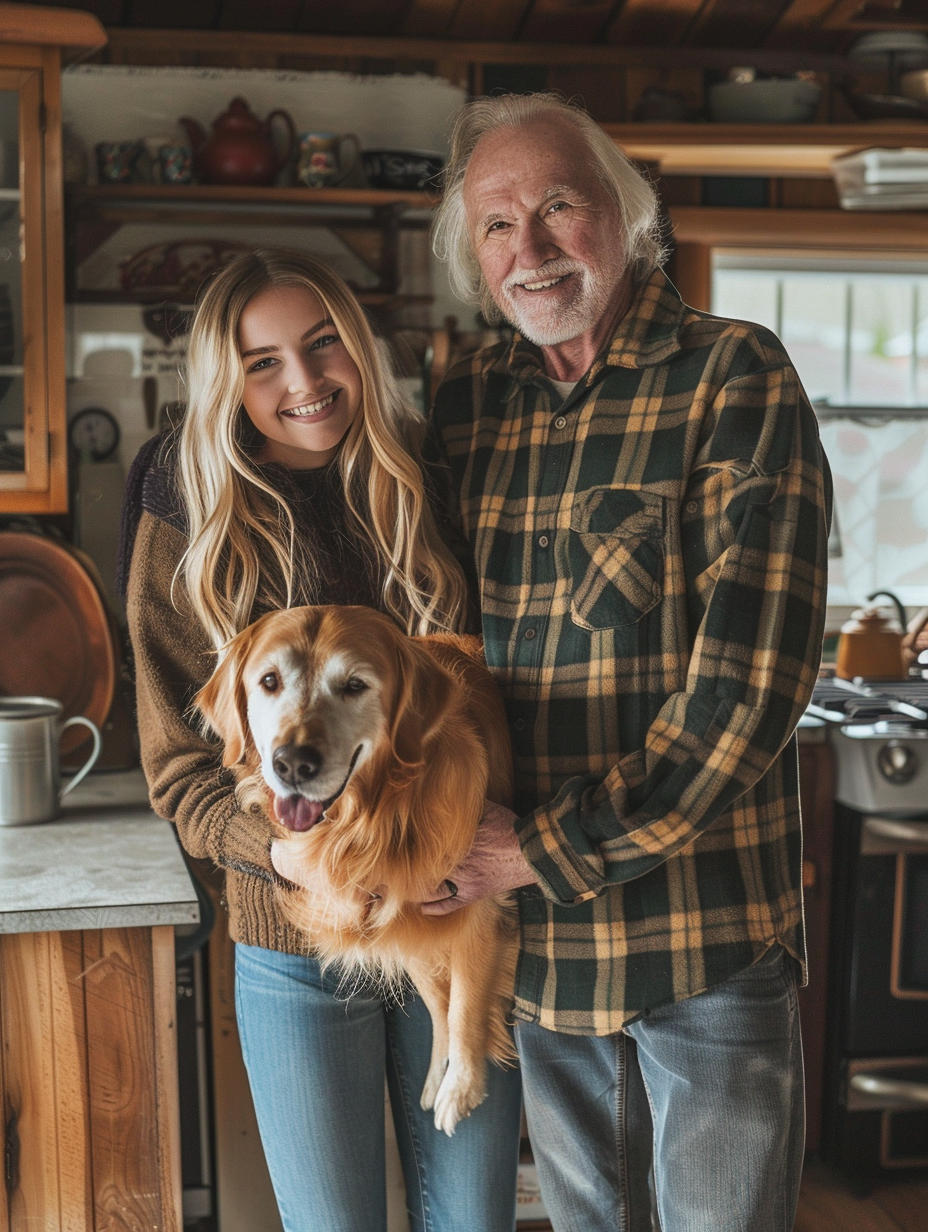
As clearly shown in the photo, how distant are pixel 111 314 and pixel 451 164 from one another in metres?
1.59

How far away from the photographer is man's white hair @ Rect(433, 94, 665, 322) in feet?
4.92

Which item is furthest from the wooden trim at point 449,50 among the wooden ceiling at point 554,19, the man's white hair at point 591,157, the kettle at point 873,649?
the man's white hair at point 591,157

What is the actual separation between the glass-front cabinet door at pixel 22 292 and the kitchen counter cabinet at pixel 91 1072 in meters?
1.01

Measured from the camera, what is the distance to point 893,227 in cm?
330

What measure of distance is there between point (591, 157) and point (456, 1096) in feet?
3.83

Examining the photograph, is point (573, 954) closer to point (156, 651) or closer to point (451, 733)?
point (451, 733)

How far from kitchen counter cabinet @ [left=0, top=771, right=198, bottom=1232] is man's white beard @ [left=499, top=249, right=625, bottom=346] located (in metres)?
0.97

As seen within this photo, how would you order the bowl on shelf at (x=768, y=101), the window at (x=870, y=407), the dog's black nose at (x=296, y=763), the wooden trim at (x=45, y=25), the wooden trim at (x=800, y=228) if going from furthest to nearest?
the window at (x=870, y=407) → the wooden trim at (x=800, y=228) → the bowl on shelf at (x=768, y=101) → the wooden trim at (x=45, y=25) → the dog's black nose at (x=296, y=763)

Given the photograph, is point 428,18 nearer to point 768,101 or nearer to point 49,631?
point 768,101

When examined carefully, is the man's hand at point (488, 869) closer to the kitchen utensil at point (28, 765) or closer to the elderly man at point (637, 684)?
the elderly man at point (637, 684)

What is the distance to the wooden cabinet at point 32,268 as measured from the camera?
7.74 feet

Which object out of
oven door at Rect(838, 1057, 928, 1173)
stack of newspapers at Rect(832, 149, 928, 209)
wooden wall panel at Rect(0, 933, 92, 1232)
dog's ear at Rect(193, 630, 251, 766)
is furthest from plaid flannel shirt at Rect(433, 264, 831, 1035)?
oven door at Rect(838, 1057, 928, 1173)

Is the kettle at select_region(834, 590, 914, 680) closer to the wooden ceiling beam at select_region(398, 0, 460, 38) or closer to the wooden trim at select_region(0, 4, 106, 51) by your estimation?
the wooden ceiling beam at select_region(398, 0, 460, 38)

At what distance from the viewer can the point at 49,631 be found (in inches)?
104
